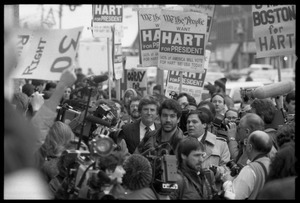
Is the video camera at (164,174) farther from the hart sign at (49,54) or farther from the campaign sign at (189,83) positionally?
the campaign sign at (189,83)

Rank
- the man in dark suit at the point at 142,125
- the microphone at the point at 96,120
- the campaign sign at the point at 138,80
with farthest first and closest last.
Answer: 1. the campaign sign at the point at 138,80
2. the man in dark suit at the point at 142,125
3. the microphone at the point at 96,120

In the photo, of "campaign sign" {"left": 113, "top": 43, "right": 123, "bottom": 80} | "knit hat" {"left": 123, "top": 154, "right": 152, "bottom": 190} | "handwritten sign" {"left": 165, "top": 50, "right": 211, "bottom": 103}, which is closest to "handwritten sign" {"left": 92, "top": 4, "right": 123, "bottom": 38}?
"campaign sign" {"left": 113, "top": 43, "right": 123, "bottom": 80}

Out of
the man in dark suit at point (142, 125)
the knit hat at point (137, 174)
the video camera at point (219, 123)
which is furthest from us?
the video camera at point (219, 123)

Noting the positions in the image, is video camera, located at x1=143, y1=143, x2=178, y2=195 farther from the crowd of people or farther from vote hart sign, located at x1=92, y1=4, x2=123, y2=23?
vote hart sign, located at x1=92, y1=4, x2=123, y2=23

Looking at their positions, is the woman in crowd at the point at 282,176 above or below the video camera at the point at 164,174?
above

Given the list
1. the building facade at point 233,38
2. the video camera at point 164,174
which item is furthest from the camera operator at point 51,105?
the building facade at point 233,38

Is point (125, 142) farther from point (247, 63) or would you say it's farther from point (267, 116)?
point (247, 63)

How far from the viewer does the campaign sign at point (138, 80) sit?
15.9 meters

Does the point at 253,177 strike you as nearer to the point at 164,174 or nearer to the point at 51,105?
the point at 164,174

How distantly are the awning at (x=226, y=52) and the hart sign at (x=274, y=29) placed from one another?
66.9 m

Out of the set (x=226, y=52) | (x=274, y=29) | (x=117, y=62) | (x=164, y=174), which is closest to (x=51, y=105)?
(x=164, y=174)
